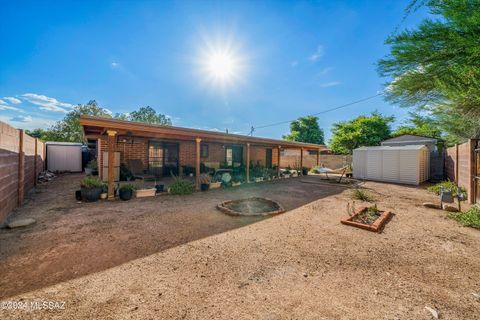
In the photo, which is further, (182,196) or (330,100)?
(330,100)

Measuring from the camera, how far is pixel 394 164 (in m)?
11.0

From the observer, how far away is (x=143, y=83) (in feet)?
39.7

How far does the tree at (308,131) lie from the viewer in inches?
1145

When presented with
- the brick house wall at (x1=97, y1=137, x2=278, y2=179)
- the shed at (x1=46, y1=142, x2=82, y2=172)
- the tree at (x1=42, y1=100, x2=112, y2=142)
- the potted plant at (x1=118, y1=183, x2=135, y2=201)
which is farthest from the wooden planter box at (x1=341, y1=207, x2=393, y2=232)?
the tree at (x1=42, y1=100, x2=112, y2=142)

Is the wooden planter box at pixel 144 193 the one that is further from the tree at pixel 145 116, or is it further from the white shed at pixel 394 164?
the tree at pixel 145 116

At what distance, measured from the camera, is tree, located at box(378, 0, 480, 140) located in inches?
114

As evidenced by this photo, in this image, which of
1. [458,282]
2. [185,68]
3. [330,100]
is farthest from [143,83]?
[330,100]

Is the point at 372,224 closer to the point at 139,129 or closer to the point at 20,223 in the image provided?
the point at 139,129

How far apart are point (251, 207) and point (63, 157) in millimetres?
15259

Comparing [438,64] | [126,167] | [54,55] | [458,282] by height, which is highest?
[54,55]

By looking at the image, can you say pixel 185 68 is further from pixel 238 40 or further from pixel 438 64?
pixel 438 64

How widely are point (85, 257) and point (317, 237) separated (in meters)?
3.69

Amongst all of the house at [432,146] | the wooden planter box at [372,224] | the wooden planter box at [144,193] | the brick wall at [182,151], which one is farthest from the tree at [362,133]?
the wooden planter box at [144,193]

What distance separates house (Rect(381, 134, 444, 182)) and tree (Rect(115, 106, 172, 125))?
28742 mm
